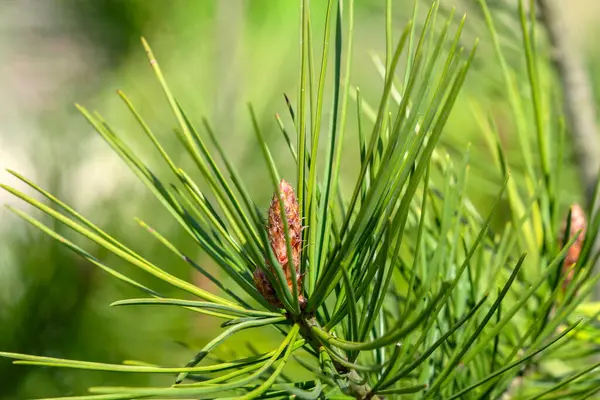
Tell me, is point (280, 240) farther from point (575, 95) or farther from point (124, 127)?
point (124, 127)

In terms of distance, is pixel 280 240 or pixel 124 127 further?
pixel 124 127

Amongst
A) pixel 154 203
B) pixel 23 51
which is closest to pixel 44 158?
pixel 154 203

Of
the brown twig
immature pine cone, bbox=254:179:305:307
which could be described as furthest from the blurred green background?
immature pine cone, bbox=254:179:305:307

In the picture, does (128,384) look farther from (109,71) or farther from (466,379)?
(109,71)

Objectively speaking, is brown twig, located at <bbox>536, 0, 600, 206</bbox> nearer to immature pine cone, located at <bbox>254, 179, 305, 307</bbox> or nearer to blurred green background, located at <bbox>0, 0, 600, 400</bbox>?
blurred green background, located at <bbox>0, 0, 600, 400</bbox>

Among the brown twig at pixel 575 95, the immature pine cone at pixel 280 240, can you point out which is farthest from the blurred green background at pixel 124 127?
the immature pine cone at pixel 280 240

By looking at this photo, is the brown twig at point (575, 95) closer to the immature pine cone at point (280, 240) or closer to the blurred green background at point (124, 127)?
the blurred green background at point (124, 127)

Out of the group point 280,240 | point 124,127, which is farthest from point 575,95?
point 124,127

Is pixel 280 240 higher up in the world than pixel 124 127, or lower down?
lower down

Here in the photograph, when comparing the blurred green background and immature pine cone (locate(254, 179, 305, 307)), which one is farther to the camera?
the blurred green background
